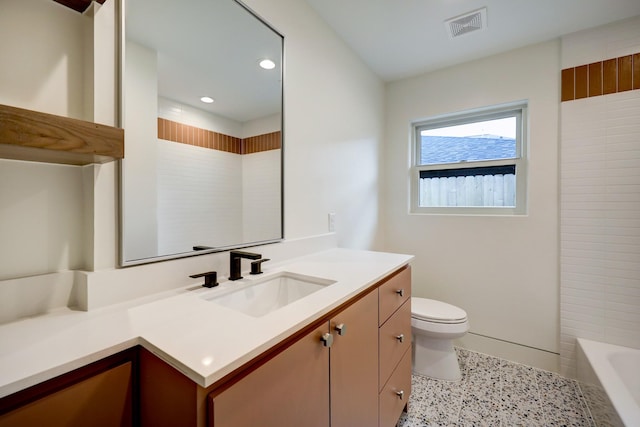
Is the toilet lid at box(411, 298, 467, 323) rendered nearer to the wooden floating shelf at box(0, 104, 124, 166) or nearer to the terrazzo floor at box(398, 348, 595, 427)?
the terrazzo floor at box(398, 348, 595, 427)

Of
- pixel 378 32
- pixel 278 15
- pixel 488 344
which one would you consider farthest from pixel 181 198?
pixel 488 344

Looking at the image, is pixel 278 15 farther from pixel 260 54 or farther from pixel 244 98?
pixel 244 98

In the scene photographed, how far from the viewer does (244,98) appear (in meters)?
1.33

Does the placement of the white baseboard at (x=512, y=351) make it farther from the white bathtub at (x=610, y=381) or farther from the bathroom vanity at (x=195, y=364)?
the bathroom vanity at (x=195, y=364)

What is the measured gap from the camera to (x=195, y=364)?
518mm

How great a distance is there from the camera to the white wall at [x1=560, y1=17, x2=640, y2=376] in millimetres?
1762

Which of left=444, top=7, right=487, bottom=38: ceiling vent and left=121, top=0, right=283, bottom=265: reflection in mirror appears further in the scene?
left=444, top=7, right=487, bottom=38: ceiling vent

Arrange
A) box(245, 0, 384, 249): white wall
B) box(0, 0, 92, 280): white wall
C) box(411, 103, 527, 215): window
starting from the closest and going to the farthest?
1. box(0, 0, 92, 280): white wall
2. box(245, 0, 384, 249): white wall
3. box(411, 103, 527, 215): window

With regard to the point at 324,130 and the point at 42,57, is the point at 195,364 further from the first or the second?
the point at 324,130

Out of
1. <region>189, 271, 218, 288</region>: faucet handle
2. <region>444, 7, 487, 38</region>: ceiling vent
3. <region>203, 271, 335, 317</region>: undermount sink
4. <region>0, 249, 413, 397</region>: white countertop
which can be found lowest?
<region>203, 271, 335, 317</region>: undermount sink

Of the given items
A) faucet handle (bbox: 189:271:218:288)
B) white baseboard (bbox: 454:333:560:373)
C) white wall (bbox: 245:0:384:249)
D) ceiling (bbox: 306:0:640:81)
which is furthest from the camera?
white baseboard (bbox: 454:333:560:373)

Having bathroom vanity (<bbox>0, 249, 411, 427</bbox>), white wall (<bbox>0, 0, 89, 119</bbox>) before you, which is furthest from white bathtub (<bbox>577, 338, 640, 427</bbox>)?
white wall (<bbox>0, 0, 89, 119</bbox>)

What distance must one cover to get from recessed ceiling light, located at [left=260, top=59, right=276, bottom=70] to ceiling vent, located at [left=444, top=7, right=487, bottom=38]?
1271mm

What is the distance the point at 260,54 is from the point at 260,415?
1.49 metres
